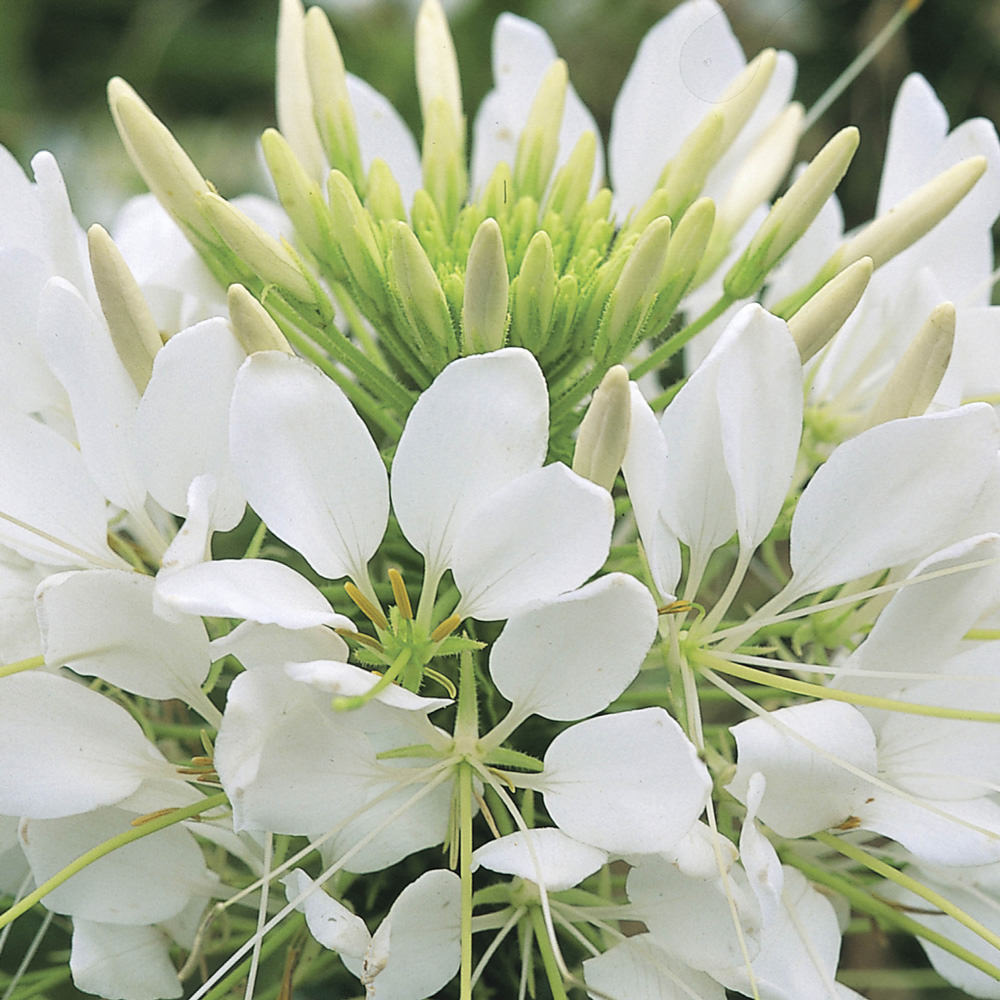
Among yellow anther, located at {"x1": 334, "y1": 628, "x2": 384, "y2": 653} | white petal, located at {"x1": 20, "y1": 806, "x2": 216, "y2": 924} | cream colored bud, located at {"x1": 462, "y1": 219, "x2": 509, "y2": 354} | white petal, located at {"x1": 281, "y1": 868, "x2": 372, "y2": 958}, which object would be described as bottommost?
white petal, located at {"x1": 281, "y1": 868, "x2": 372, "y2": 958}

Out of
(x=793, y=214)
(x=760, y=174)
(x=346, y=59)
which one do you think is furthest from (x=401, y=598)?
(x=346, y=59)

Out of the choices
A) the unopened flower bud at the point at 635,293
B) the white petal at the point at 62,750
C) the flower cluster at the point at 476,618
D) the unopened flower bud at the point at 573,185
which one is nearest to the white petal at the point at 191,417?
the flower cluster at the point at 476,618

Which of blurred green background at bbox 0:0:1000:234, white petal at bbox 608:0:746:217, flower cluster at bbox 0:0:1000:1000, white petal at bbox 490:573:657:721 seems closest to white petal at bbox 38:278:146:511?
flower cluster at bbox 0:0:1000:1000

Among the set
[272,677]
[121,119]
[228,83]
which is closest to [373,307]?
[121,119]

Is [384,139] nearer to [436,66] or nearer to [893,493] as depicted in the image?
[436,66]

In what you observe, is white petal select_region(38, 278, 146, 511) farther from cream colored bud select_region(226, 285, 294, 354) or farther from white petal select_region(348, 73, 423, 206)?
white petal select_region(348, 73, 423, 206)
